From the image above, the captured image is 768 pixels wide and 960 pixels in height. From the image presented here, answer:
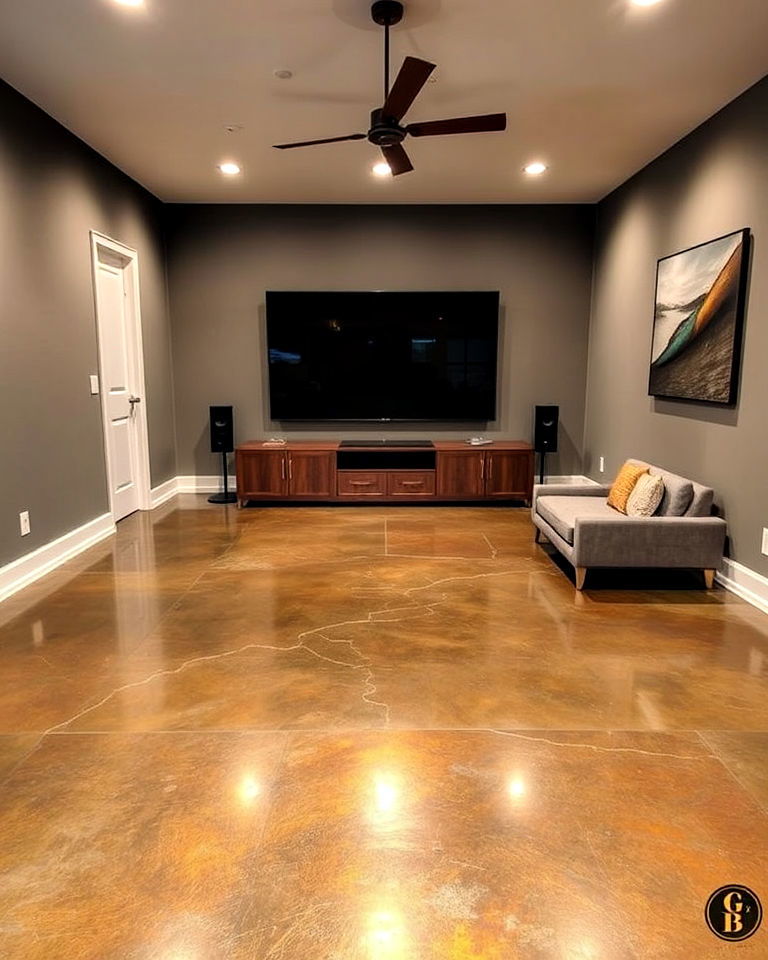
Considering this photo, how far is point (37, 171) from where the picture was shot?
398 centimetres

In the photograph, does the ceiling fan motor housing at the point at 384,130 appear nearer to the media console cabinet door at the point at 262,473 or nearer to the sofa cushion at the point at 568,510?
the sofa cushion at the point at 568,510

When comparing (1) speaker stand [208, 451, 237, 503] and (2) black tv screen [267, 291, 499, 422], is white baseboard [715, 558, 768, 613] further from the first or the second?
(1) speaker stand [208, 451, 237, 503]

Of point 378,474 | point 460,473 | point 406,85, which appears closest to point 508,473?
point 460,473

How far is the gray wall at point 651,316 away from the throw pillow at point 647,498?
0.37m

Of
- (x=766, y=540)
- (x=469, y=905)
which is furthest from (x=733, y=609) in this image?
(x=469, y=905)

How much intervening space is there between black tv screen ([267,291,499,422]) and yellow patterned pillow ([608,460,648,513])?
223 centimetres

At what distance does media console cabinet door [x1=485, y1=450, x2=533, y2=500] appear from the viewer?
6.03m

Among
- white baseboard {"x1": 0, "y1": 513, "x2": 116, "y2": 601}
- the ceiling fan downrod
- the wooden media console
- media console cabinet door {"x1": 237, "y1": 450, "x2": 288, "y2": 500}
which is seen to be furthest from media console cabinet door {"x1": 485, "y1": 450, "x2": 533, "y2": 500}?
the ceiling fan downrod

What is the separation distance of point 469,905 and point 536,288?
5833 mm

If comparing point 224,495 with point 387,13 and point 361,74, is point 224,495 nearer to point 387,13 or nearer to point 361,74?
point 361,74

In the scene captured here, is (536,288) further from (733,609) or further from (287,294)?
(733,609)

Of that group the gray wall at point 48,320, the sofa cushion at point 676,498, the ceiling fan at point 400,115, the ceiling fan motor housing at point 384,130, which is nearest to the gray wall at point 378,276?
the gray wall at point 48,320

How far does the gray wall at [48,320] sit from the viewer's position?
3725 mm

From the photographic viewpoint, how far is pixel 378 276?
6.42 metres
